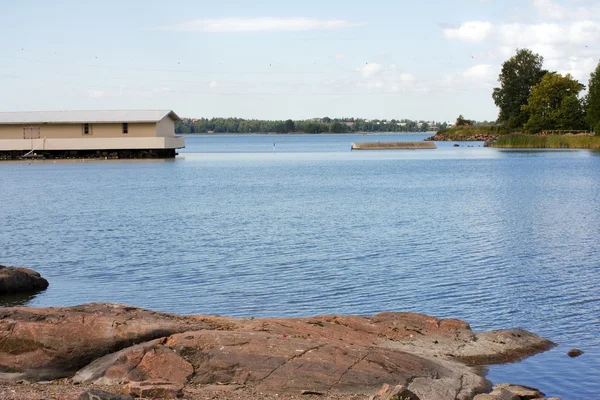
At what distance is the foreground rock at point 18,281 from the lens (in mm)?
19922

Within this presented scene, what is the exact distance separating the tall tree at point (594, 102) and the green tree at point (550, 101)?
1341cm

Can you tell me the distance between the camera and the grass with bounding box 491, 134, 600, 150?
346ft

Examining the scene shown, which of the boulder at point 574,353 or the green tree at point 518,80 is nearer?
the boulder at point 574,353

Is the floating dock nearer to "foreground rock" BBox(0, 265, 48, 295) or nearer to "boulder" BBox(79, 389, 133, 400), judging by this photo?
"foreground rock" BBox(0, 265, 48, 295)

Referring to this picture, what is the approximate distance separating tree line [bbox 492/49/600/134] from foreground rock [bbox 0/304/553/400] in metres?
94.1

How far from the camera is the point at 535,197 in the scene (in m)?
47.8

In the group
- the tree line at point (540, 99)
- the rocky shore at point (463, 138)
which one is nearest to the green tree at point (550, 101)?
the tree line at point (540, 99)

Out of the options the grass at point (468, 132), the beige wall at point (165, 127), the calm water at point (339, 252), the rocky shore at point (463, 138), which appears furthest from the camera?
the rocky shore at point (463, 138)

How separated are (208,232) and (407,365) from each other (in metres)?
20.9

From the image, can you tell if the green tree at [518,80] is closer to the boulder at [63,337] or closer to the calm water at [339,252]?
the calm water at [339,252]

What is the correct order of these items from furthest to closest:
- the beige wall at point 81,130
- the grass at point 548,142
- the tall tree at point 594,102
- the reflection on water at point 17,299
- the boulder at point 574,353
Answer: the grass at point 548,142 → the tall tree at point 594,102 → the beige wall at point 81,130 → the reflection on water at point 17,299 → the boulder at point 574,353

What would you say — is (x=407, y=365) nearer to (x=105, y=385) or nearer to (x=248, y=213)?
(x=105, y=385)

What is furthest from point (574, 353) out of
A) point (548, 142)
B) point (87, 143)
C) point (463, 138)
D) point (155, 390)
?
point (463, 138)

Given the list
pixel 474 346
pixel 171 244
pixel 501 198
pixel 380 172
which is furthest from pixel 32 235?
pixel 380 172
